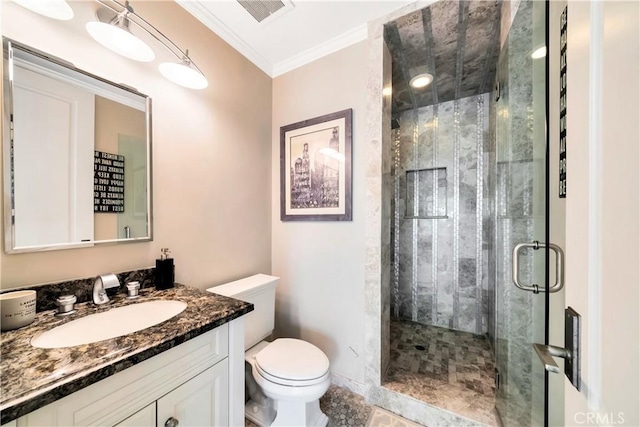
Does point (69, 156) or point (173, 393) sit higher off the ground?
point (69, 156)

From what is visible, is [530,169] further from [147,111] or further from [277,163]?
[147,111]

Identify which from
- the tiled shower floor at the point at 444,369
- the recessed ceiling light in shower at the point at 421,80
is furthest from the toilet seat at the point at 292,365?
the recessed ceiling light in shower at the point at 421,80

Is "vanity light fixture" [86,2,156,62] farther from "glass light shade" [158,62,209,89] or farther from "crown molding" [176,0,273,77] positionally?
"crown molding" [176,0,273,77]

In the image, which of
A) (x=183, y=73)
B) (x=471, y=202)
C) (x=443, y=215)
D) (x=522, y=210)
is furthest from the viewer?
(x=443, y=215)

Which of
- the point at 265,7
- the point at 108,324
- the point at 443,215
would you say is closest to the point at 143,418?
the point at 108,324

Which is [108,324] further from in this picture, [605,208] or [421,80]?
[421,80]

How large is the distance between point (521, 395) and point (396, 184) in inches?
78.7

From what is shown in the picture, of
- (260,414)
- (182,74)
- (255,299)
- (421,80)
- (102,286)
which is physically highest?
(421,80)

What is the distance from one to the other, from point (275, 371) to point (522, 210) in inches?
59.0

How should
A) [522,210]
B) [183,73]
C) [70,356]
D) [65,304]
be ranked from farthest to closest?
[183,73], [522,210], [65,304], [70,356]

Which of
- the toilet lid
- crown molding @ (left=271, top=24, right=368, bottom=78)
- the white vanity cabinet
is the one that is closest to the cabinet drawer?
the white vanity cabinet

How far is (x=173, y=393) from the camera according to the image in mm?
750

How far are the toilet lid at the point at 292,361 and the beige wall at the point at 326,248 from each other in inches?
14.1

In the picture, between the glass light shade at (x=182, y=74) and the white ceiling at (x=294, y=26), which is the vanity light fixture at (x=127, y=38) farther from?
the white ceiling at (x=294, y=26)
